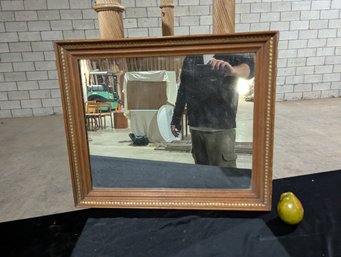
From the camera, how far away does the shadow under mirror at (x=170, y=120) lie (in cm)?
87

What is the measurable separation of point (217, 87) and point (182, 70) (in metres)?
0.13

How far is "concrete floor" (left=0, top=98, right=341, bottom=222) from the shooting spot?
5.02ft

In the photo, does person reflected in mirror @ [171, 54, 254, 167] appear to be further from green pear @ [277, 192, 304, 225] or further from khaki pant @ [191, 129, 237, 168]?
green pear @ [277, 192, 304, 225]

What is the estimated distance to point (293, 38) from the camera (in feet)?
13.0

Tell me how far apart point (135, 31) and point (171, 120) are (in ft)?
10.3

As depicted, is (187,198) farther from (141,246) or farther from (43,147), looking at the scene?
(43,147)

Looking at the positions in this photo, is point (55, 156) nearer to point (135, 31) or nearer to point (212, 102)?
point (212, 102)

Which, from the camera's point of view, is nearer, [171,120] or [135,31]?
[171,120]

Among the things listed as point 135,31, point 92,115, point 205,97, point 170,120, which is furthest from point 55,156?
point 135,31

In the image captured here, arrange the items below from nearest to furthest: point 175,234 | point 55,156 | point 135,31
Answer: point 175,234
point 55,156
point 135,31

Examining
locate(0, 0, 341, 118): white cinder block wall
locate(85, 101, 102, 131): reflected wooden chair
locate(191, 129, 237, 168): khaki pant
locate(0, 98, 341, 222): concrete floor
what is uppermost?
locate(0, 0, 341, 118): white cinder block wall

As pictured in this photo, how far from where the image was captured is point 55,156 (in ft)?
7.37

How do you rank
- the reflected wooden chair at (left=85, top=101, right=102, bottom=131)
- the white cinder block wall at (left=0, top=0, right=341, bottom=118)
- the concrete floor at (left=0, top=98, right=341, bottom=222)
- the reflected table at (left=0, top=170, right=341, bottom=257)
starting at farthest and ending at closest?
the white cinder block wall at (left=0, top=0, right=341, bottom=118), the concrete floor at (left=0, top=98, right=341, bottom=222), the reflected wooden chair at (left=85, top=101, right=102, bottom=131), the reflected table at (left=0, top=170, right=341, bottom=257)

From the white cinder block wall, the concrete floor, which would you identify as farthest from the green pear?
the white cinder block wall
